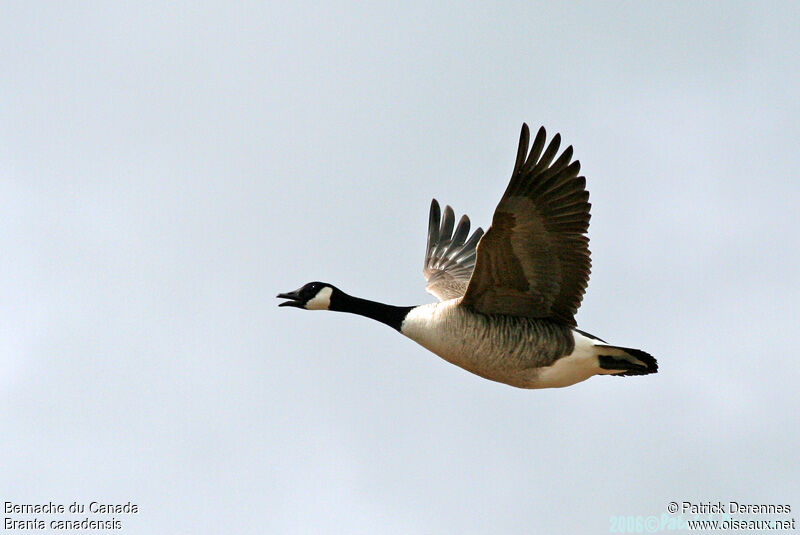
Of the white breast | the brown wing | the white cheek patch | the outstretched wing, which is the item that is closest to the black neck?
the white cheek patch

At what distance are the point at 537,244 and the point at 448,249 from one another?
15.5 ft

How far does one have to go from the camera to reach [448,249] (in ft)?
54.7

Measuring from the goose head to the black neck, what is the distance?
85 mm

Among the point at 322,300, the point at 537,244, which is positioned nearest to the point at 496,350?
the point at 537,244

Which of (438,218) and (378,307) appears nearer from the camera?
(378,307)

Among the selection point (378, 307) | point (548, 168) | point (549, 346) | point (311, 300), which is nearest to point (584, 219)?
point (548, 168)

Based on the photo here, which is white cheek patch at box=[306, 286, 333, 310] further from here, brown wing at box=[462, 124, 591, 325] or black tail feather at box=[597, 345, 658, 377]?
black tail feather at box=[597, 345, 658, 377]

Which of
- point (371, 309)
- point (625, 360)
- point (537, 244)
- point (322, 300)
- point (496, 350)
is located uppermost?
point (537, 244)

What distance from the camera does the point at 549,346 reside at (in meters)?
12.4

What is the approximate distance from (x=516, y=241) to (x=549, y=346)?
135 cm

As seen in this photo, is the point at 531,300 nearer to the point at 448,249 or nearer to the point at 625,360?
the point at 625,360

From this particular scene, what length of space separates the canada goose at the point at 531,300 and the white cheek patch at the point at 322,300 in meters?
1.39

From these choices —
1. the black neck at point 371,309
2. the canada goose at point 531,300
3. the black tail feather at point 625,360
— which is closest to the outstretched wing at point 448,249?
the black neck at point 371,309

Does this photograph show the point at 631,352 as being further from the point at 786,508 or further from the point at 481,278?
the point at 786,508
